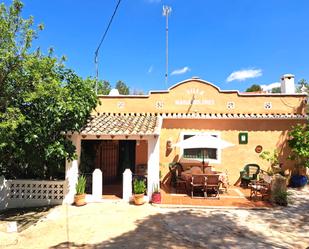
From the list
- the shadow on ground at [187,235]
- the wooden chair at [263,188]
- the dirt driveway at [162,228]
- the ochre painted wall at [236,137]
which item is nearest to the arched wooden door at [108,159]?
the ochre painted wall at [236,137]

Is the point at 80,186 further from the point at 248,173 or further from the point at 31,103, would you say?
the point at 248,173

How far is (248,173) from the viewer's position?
Result: 1622 centimetres

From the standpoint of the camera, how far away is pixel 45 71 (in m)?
11.7

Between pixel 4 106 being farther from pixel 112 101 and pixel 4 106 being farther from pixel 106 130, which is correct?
pixel 112 101

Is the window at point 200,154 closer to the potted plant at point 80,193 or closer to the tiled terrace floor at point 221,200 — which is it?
the tiled terrace floor at point 221,200

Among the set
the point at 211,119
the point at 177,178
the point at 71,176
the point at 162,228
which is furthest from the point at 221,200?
the point at 71,176

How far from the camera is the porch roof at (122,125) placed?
42.4 feet

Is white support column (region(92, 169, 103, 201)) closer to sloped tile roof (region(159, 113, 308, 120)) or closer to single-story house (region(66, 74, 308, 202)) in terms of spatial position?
single-story house (region(66, 74, 308, 202))

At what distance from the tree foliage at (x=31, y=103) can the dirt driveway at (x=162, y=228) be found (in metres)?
2.93

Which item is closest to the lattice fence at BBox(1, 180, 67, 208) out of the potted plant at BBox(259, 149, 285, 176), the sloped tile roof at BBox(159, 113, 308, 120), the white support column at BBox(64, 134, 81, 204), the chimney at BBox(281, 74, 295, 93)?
the white support column at BBox(64, 134, 81, 204)

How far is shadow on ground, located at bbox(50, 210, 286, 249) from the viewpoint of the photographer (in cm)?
827

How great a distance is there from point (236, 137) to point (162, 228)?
28.8 ft

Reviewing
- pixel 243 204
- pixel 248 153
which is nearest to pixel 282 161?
pixel 248 153

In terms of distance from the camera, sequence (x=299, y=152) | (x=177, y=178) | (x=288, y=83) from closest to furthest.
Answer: (x=299, y=152), (x=177, y=178), (x=288, y=83)
